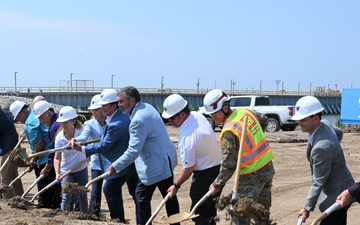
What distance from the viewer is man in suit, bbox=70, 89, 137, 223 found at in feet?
23.1

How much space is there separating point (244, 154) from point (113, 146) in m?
2.40

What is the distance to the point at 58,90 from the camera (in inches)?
1929

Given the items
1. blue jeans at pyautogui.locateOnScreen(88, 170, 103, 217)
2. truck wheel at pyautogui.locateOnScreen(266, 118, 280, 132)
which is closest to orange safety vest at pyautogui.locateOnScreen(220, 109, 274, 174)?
blue jeans at pyautogui.locateOnScreen(88, 170, 103, 217)

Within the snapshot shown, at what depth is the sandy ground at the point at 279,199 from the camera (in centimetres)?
687

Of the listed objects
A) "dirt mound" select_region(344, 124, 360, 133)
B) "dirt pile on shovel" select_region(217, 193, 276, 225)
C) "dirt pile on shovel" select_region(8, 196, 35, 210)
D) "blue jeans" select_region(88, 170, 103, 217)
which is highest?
"dirt pile on shovel" select_region(217, 193, 276, 225)

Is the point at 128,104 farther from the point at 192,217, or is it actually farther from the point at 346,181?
the point at 346,181

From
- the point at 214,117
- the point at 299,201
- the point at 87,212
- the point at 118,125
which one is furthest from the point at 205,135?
the point at 299,201

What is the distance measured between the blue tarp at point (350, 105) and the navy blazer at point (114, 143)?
62.4 ft

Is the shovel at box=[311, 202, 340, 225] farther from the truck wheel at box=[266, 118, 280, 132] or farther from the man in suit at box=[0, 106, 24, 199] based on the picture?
the truck wheel at box=[266, 118, 280, 132]

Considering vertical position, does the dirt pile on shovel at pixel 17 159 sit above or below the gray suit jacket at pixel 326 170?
below

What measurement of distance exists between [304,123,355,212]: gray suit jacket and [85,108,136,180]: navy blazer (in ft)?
8.54

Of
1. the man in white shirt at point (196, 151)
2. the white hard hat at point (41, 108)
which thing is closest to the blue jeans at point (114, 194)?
the man in white shirt at point (196, 151)

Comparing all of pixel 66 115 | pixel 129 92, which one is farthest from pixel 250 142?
pixel 66 115

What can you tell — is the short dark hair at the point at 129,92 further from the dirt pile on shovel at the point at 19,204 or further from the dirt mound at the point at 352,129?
the dirt mound at the point at 352,129
